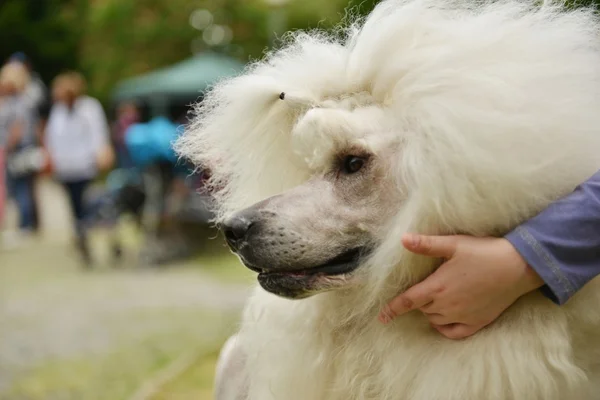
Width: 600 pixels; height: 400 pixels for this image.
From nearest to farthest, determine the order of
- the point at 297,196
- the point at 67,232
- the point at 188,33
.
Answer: the point at 297,196 < the point at 67,232 < the point at 188,33

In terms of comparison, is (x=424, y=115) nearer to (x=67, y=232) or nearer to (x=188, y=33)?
(x=67, y=232)

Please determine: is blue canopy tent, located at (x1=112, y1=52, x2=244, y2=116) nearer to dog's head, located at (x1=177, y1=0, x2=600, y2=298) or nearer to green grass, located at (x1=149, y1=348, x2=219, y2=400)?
green grass, located at (x1=149, y1=348, x2=219, y2=400)

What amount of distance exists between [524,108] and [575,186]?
16cm

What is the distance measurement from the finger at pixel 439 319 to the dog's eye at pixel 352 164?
29 centimetres

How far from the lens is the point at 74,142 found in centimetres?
511

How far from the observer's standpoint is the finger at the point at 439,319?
1096mm

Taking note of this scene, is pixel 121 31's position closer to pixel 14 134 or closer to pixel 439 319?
pixel 14 134

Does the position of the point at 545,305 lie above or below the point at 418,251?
below

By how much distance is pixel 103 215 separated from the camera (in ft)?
17.3

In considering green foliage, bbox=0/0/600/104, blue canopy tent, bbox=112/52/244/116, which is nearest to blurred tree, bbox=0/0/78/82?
green foliage, bbox=0/0/600/104

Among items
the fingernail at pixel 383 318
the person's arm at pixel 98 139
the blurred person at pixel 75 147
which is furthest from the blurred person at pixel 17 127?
the fingernail at pixel 383 318

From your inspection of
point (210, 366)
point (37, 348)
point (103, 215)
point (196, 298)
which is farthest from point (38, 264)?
point (210, 366)

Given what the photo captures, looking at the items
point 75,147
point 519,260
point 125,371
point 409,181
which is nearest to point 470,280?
point 519,260

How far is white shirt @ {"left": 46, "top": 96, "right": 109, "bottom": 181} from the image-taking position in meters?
5.10
